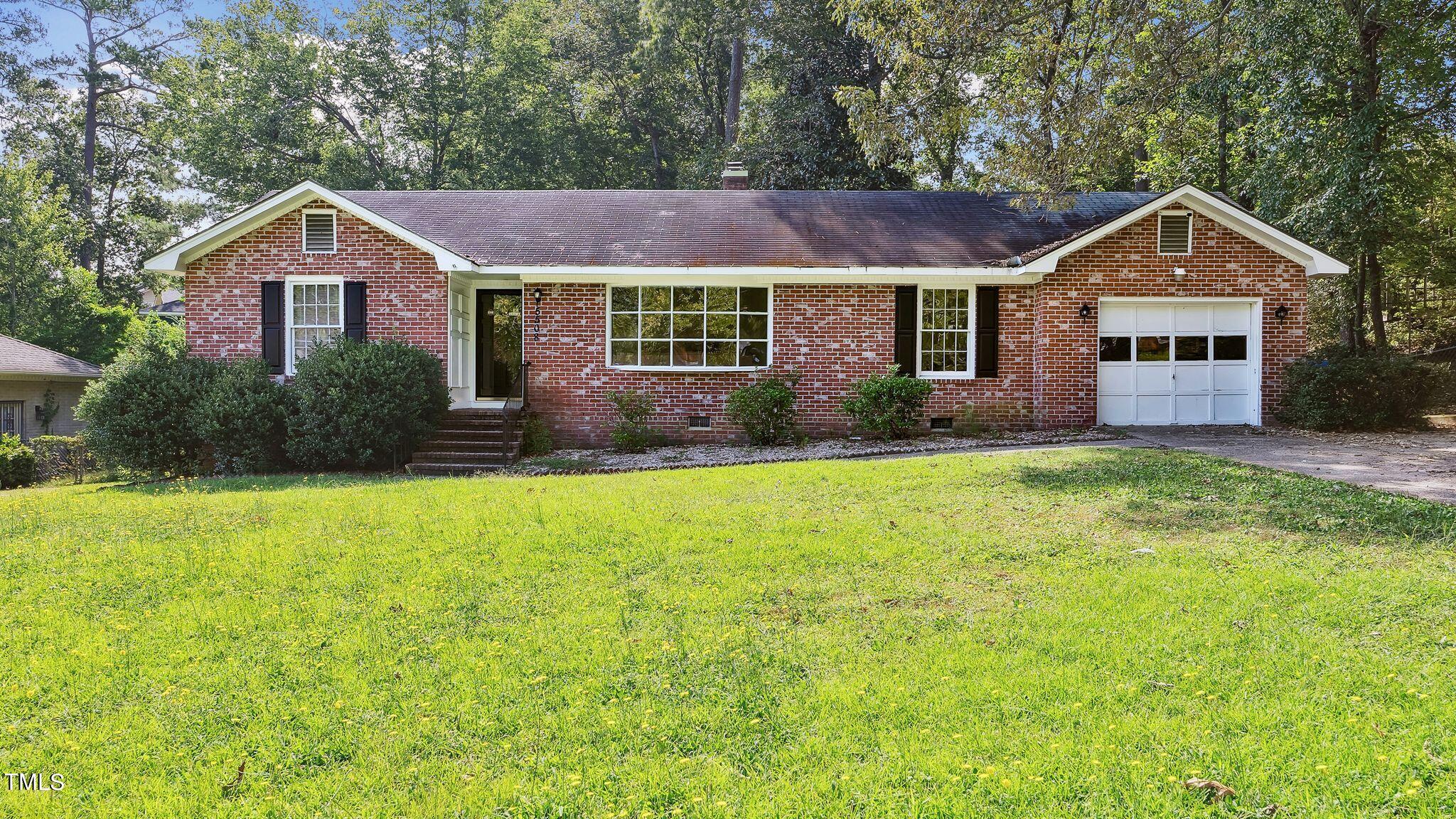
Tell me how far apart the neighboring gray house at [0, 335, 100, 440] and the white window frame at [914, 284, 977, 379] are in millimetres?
20729

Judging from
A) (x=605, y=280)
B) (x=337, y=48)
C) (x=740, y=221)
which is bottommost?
(x=605, y=280)

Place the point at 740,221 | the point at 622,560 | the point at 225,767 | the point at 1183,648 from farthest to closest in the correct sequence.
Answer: the point at 740,221, the point at 622,560, the point at 1183,648, the point at 225,767

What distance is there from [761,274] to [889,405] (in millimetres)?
3219

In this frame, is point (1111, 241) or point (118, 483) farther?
point (1111, 241)

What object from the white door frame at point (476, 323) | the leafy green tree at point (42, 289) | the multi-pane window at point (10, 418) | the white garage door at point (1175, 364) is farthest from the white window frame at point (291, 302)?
the leafy green tree at point (42, 289)

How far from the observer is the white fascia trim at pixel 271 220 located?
48.3 ft

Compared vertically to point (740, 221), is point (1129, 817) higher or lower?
lower

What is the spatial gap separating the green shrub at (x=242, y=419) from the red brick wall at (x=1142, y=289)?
1275 centimetres

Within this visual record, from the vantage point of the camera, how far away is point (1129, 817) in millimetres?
3145

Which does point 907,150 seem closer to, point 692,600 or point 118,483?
point 692,600

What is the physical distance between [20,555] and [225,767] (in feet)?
16.9

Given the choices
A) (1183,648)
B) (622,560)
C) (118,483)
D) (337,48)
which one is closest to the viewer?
(1183,648)

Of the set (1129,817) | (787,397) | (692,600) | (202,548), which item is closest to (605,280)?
(787,397)

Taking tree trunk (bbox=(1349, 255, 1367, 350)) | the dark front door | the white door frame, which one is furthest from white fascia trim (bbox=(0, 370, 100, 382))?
tree trunk (bbox=(1349, 255, 1367, 350))
